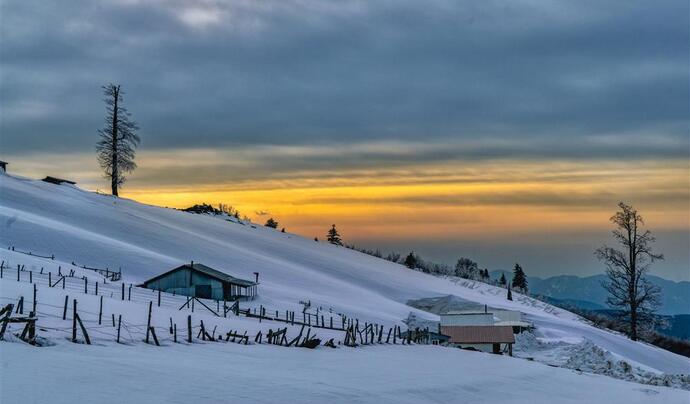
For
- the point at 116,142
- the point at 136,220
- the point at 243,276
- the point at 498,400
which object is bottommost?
the point at 498,400

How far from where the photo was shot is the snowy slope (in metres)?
69.1

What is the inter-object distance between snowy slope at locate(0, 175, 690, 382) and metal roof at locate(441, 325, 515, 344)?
658 cm

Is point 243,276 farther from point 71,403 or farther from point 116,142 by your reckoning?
point 71,403

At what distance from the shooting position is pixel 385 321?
67812mm

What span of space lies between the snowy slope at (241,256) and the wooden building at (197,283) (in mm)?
2697

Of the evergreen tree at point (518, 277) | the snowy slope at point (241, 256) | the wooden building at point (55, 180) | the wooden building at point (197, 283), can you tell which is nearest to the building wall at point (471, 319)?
the snowy slope at point (241, 256)

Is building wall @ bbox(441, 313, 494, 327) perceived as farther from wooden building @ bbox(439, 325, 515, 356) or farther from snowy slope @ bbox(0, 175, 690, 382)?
snowy slope @ bbox(0, 175, 690, 382)

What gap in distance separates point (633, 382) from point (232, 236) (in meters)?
63.2

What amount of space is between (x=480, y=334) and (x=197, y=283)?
24042 millimetres

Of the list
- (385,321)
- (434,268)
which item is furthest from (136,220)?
(434,268)

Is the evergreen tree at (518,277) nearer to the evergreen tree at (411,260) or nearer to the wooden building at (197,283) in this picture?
the evergreen tree at (411,260)

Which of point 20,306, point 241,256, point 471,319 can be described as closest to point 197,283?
point 241,256

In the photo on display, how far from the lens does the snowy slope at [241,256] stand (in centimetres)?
6906

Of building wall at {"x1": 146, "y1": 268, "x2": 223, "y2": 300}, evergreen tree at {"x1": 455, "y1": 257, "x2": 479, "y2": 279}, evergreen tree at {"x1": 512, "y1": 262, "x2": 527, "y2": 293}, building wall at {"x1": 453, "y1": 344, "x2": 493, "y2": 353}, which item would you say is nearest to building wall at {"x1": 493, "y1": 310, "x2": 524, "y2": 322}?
building wall at {"x1": 453, "y1": 344, "x2": 493, "y2": 353}
